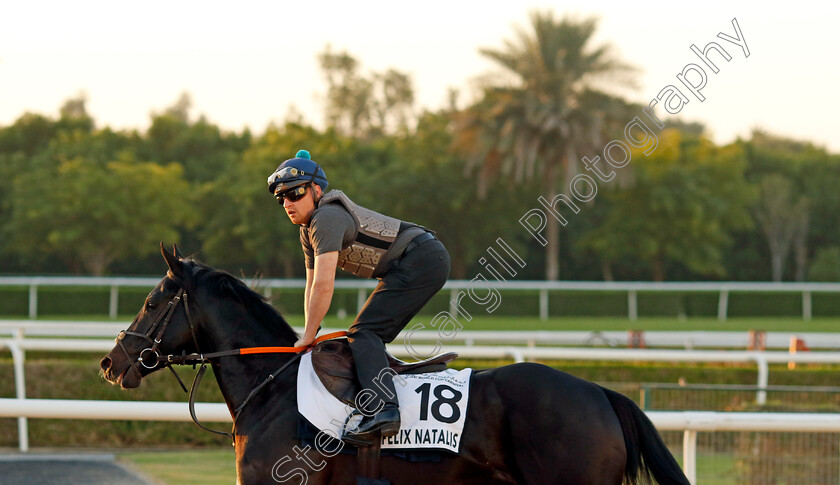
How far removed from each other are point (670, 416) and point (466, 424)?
53.0 inches

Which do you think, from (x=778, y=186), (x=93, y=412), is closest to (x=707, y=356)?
(x=93, y=412)

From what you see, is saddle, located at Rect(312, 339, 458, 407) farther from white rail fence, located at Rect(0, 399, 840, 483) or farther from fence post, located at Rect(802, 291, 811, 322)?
fence post, located at Rect(802, 291, 811, 322)

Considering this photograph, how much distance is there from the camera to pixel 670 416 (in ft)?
14.9

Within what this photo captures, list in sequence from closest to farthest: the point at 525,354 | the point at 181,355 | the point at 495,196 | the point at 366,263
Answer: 1. the point at 366,263
2. the point at 181,355
3. the point at 525,354
4. the point at 495,196

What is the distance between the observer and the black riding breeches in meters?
3.64

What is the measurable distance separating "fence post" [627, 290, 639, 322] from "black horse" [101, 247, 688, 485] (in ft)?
61.9

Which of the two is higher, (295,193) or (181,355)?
(295,193)

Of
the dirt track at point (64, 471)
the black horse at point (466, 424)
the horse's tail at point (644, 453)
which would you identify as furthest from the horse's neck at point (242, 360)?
the dirt track at point (64, 471)

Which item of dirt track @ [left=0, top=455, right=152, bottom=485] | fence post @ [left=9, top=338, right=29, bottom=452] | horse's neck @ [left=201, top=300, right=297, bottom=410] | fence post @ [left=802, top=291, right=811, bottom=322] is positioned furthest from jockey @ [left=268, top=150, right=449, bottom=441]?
fence post @ [left=802, top=291, right=811, bottom=322]

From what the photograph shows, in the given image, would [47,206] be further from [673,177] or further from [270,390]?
[270,390]

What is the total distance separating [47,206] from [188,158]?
11.4 m

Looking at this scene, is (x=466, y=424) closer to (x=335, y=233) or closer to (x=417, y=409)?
(x=417, y=409)

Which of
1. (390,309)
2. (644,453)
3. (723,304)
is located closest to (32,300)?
(723,304)

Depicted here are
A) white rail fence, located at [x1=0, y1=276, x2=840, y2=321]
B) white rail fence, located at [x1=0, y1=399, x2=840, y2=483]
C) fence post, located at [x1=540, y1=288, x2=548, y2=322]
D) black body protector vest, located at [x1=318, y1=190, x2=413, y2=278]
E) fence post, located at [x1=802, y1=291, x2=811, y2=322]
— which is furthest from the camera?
fence post, located at [x1=802, y1=291, x2=811, y2=322]
